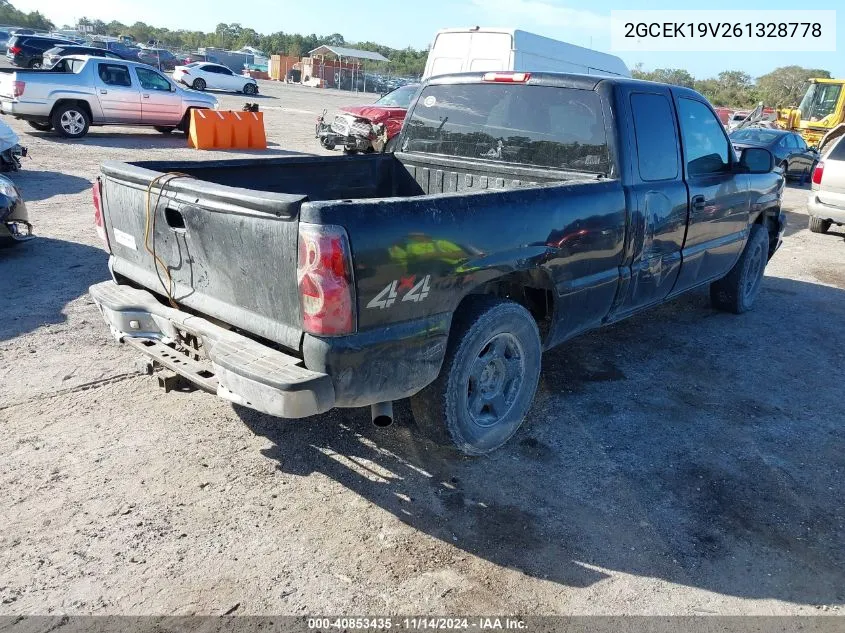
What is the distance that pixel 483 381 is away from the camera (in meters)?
3.64

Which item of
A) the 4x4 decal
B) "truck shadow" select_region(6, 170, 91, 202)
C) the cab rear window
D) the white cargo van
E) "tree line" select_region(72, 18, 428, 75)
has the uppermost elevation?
"tree line" select_region(72, 18, 428, 75)

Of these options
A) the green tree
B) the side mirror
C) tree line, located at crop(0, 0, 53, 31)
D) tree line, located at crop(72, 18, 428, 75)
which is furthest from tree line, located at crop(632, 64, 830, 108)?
tree line, located at crop(0, 0, 53, 31)

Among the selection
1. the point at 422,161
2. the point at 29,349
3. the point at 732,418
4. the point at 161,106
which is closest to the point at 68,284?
the point at 29,349

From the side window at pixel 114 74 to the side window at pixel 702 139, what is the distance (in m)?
14.0

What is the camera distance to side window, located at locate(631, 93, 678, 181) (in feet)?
14.4

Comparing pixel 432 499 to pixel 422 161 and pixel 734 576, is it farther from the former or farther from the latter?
pixel 422 161

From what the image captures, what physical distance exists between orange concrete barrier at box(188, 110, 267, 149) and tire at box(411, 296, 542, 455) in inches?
529

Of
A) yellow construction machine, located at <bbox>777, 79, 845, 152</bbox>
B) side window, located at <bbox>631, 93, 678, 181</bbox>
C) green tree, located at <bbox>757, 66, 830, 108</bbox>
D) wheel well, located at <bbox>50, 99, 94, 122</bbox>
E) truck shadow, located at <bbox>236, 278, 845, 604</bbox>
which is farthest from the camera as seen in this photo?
green tree, located at <bbox>757, 66, 830, 108</bbox>

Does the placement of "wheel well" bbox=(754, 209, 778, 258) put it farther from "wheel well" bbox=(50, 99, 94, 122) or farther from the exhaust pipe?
"wheel well" bbox=(50, 99, 94, 122)

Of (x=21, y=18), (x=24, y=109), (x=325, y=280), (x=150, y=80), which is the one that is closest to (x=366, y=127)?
(x=150, y=80)

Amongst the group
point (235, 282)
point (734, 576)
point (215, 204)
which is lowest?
→ point (734, 576)

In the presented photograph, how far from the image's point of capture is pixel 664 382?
487cm

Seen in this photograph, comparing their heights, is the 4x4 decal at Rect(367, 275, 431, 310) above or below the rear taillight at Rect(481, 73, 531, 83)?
below

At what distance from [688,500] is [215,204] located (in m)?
2.71
